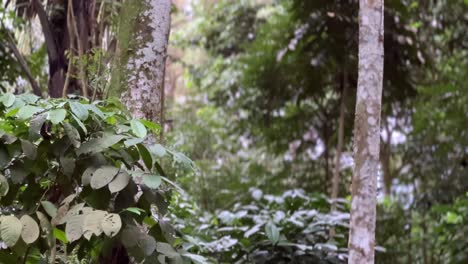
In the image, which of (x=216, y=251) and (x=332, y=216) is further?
(x=332, y=216)

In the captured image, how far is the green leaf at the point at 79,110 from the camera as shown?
1843 millimetres

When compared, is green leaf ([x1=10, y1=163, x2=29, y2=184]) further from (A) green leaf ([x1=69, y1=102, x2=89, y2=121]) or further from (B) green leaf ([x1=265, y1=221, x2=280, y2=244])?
(B) green leaf ([x1=265, y1=221, x2=280, y2=244])

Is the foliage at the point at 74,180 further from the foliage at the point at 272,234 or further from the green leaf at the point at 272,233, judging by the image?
the green leaf at the point at 272,233

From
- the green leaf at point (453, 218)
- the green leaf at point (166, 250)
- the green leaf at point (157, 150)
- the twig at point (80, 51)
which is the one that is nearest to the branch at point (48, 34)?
the twig at point (80, 51)

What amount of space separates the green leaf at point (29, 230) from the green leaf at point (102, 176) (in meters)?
0.21

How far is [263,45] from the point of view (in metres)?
5.46

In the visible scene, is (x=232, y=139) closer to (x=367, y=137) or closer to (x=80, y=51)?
(x=80, y=51)

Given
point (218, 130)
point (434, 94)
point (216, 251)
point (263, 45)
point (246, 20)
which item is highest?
point (246, 20)

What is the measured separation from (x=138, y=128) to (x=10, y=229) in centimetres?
49

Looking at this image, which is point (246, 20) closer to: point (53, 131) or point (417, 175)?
point (417, 175)

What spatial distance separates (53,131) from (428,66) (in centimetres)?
416

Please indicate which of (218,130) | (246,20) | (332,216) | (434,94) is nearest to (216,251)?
(332,216)

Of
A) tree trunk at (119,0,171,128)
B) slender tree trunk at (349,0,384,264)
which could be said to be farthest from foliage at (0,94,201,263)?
slender tree trunk at (349,0,384,264)

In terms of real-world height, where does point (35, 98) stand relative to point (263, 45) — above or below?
below
